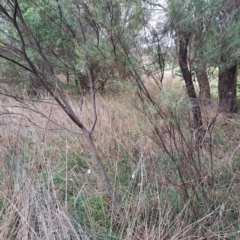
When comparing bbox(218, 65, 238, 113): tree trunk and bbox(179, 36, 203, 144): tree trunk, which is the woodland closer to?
bbox(179, 36, 203, 144): tree trunk

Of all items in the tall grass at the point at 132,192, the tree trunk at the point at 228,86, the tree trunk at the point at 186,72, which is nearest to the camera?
the tall grass at the point at 132,192

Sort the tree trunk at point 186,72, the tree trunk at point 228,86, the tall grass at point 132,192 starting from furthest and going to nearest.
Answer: the tree trunk at point 228,86 → the tree trunk at point 186,72 → the tall grass at point 132,192

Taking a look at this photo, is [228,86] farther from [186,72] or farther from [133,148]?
[133,148]

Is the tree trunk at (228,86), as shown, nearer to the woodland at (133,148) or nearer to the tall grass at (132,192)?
the woodland at (133,148)

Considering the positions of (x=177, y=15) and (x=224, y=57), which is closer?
(x=177, y=15)

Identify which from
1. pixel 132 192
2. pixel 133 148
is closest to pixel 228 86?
pixel 133 148

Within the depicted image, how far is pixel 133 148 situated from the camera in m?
2.05

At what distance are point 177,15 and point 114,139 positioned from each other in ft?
4.13

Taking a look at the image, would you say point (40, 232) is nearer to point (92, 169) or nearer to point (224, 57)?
point (92, 169)

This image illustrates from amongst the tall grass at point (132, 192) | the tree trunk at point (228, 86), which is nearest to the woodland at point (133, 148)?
the tall grass at point (132, 192)

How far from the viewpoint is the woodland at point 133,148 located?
3.76 ft

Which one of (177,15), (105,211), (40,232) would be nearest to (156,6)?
(177,15)

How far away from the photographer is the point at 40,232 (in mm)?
1063

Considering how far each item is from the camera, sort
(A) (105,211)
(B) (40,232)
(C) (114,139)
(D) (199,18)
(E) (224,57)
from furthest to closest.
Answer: (C) (114,139) → (E) (224,57) → (D) (199,18) → (A) (105,211) → (B) (40,232)
